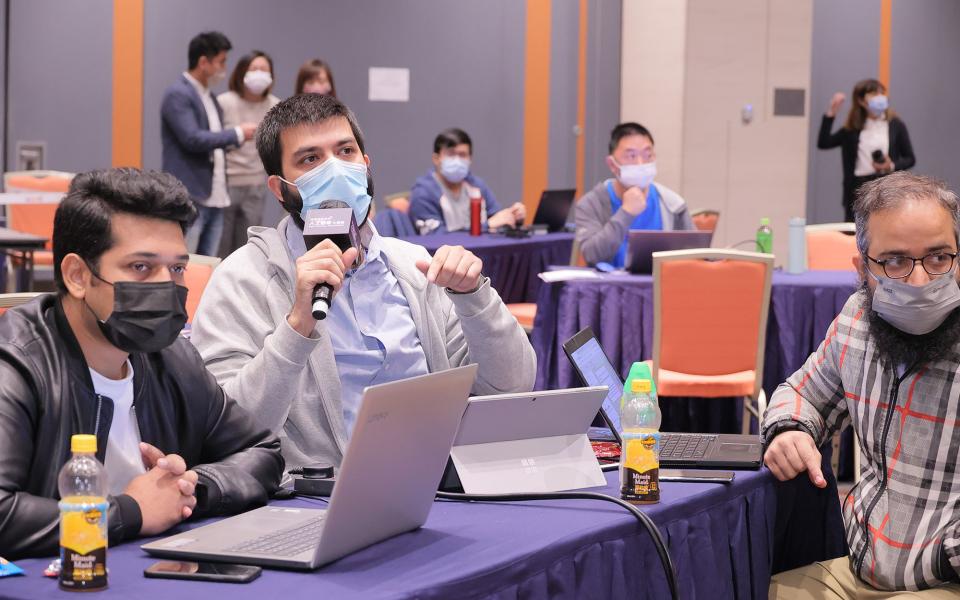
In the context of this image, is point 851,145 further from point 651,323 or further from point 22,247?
point 22,247

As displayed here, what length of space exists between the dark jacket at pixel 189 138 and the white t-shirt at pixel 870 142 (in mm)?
5154

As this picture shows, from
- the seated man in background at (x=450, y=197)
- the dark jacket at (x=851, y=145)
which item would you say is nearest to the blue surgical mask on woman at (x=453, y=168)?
the seated man in background at (x=450, y=197)

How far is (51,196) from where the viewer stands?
6590 millimetres

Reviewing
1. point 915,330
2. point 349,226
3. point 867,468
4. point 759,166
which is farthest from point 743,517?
point 759,166

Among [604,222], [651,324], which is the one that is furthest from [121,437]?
[604,222]

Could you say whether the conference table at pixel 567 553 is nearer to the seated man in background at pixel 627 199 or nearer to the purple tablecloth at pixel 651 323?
the purple tablecloth at pixel 651 323

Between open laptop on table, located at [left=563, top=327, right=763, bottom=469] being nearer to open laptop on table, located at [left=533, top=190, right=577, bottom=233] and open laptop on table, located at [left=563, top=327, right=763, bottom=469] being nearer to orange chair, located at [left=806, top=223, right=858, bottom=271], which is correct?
orange chair, located at [left=806, top=223, right=858, bottom=271]

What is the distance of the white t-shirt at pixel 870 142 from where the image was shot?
10047mm

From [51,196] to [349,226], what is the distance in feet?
15.4

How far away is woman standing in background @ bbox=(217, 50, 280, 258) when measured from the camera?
7.77 metres

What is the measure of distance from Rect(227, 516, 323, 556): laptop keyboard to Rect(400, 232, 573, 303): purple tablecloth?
4.51m

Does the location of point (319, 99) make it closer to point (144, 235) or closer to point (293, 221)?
point (293, 221)

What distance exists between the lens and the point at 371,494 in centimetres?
174

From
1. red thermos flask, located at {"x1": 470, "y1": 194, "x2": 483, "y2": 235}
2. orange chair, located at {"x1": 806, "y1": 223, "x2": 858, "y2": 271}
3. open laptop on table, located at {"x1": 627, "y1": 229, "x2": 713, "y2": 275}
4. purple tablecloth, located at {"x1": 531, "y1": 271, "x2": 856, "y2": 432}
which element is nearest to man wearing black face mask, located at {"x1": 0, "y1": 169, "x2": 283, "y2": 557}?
purple tablecloth, located at {"x1": 531, "y1": 271, "x2": 856, "y2": 432}
